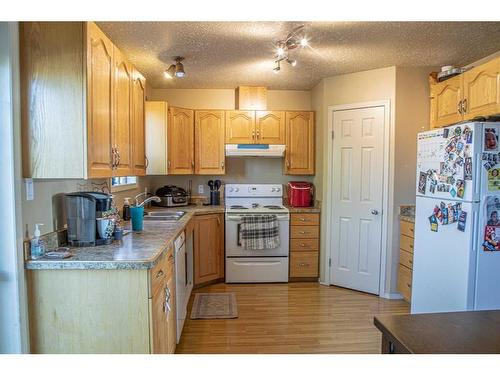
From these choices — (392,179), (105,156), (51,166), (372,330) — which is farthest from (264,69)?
(372,330)

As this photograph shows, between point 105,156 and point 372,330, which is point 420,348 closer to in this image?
point 105,156

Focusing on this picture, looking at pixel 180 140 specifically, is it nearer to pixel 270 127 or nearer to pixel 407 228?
pixel 270 127

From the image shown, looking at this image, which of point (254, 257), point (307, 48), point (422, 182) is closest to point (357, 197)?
point (422, 182)

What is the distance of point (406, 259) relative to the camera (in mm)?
3080

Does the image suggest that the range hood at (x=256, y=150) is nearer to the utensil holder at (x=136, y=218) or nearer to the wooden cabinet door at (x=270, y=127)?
the wooden cabinet door at (x=270, y=127)

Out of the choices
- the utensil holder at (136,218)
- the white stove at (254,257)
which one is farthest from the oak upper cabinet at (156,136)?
the utensil holder at (136,218)

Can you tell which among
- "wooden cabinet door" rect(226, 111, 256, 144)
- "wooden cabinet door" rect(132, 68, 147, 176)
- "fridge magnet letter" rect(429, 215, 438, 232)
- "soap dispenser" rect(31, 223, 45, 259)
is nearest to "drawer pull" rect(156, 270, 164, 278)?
"soap dispenser" rect(31, 223, 45, 259)

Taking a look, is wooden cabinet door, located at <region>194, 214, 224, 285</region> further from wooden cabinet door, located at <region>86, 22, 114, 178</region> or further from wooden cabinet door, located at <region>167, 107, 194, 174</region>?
wooden cabinet door, located at <region>86, 22, 114, 178</region>

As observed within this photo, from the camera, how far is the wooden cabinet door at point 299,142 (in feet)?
12.9

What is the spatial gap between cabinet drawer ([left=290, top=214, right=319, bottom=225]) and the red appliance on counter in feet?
0.89

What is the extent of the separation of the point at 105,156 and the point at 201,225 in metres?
1.90

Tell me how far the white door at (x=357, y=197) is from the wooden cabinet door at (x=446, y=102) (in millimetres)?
487

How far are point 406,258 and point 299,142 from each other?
1.78m

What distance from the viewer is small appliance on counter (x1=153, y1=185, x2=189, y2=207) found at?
378 cm
